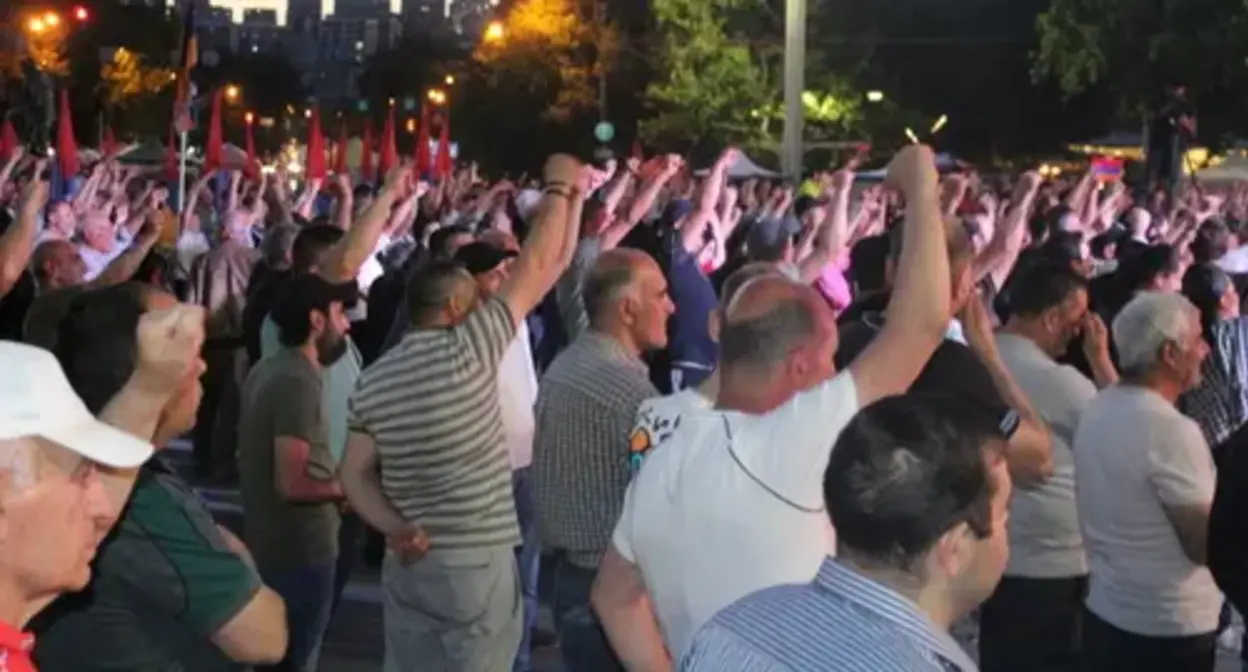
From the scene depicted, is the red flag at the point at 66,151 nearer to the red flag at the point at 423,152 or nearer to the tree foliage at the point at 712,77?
the red flag at the point at 423,152

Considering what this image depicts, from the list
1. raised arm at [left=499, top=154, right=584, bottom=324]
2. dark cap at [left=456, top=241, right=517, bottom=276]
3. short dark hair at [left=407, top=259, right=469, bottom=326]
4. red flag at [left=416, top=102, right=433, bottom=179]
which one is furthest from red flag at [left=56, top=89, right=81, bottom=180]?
raised arm at [left=499, top=154, right=584, bottom=324]

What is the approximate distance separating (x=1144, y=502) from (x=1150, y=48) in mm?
32055

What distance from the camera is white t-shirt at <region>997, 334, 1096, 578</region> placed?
601 centimetres

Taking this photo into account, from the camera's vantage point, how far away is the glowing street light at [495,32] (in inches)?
2125

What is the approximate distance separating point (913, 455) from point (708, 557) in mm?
1224

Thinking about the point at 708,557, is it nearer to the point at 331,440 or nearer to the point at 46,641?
the point at 46,641

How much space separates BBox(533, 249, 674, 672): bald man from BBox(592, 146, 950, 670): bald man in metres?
1.29

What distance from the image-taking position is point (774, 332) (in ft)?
13.4

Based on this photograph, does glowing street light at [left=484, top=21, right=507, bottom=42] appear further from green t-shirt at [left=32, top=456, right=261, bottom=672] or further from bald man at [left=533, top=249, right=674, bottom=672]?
green t-shirt at [left=32, top=456, right=261, bottom=672]

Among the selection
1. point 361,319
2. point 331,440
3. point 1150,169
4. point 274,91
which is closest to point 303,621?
point 331,440

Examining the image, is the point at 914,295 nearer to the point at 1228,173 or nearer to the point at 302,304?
the point at 302,304

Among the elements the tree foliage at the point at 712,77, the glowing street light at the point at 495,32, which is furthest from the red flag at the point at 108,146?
the glowing street light at the point at 495,32

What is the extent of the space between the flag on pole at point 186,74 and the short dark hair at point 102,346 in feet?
54.9

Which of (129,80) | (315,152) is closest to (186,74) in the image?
(315,152)
